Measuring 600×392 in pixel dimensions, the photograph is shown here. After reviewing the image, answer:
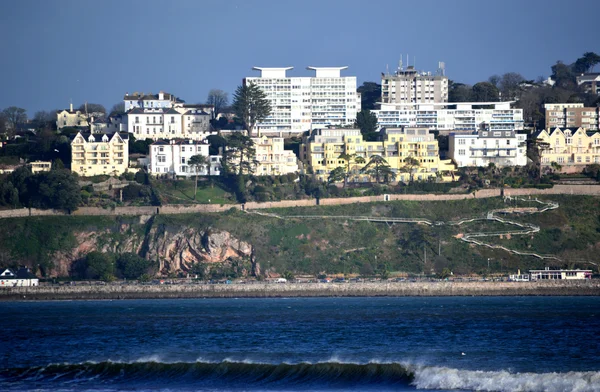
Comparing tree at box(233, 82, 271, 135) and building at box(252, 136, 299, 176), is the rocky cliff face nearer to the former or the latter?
building at box(252, 136, 299, 176)

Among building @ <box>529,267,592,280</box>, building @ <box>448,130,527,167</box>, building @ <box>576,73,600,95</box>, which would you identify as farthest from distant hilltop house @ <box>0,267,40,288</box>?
building @ <box>576,73,600,95</box>

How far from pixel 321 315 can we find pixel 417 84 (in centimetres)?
7166

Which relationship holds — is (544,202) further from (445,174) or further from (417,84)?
(417,84)

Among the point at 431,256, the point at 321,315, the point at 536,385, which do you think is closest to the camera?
the point at 536,385

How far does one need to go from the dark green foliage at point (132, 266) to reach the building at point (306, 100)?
39.3m

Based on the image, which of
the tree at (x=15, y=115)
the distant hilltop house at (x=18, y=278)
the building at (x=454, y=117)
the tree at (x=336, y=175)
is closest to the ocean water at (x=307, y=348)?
the distant hilltop house at (x=18, y=278)

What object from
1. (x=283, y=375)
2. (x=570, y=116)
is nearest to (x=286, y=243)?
(x=283, y=375)

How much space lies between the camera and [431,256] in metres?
92.2

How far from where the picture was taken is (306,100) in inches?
5044

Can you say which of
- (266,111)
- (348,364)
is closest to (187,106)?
(266,111)

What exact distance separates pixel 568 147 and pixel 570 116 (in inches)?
548

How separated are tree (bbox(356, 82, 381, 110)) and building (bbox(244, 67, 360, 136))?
20.8 ft

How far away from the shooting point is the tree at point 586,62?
525 ft

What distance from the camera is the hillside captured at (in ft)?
300
